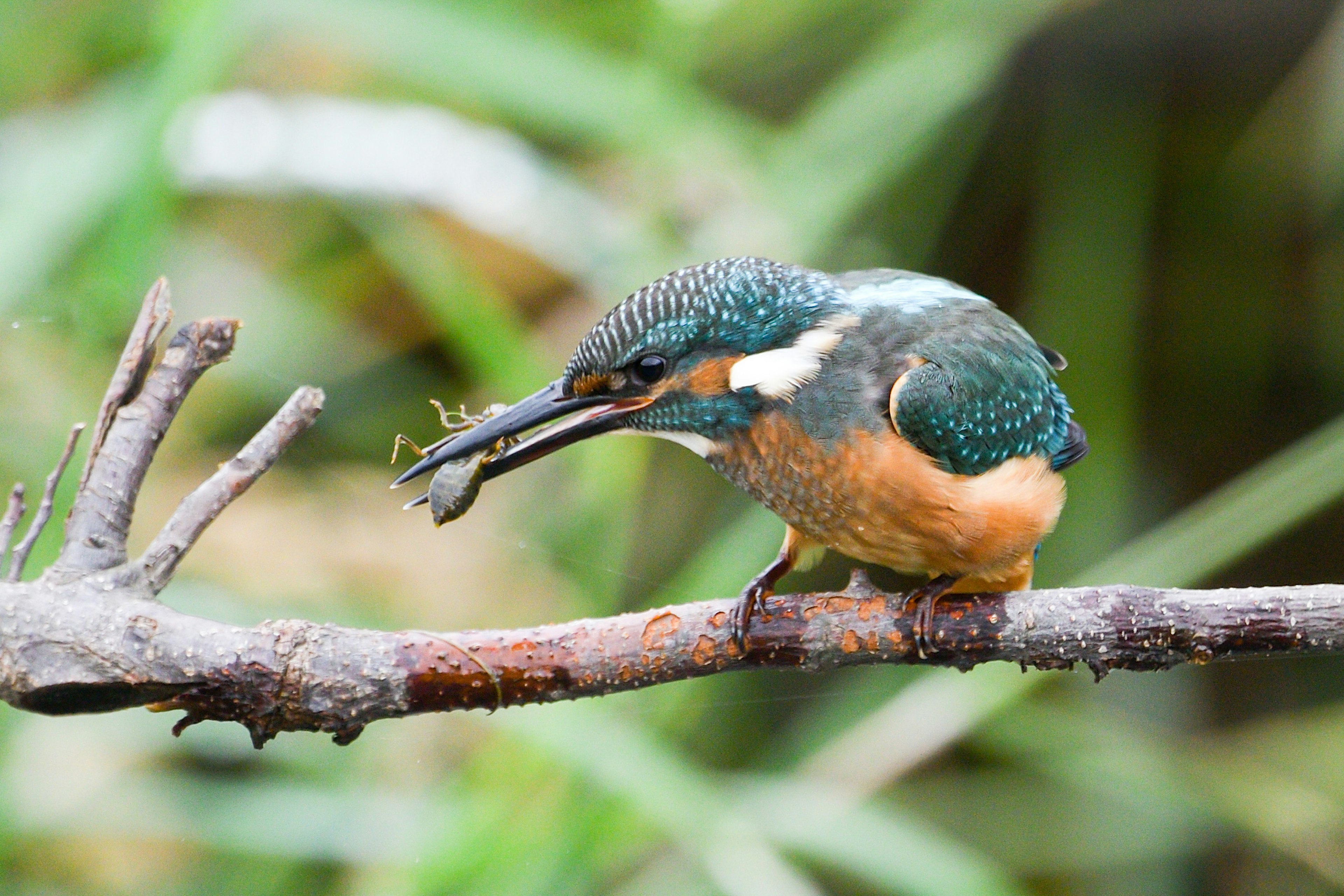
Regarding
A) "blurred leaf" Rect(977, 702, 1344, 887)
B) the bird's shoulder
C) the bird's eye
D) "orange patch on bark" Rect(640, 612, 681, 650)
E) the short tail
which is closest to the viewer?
"orange patch on bark" Rect(640, 612, 681, 650)

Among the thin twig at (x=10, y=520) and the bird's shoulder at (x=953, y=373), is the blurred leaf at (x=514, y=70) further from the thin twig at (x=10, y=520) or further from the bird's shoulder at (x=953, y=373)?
the thin twig at (x=10, y=520)

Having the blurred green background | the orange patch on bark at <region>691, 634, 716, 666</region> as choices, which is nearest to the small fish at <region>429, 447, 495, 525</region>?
the orange patch on bark at <region>691, 634, 716, 666</region>

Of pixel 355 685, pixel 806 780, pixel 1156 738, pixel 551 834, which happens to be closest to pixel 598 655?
pixel 355 685

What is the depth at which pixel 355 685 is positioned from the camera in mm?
898

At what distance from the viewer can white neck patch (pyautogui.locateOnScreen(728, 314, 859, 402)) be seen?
1264 mm

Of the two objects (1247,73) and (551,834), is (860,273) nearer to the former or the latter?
(551,834)

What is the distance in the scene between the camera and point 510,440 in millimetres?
1126

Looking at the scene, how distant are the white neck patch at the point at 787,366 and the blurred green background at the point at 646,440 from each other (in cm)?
36

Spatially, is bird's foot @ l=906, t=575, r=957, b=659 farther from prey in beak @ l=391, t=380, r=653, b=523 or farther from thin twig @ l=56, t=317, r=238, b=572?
thin twig @ l=56, t=317, r=238, b=572

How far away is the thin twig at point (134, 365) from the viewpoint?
915 millimetres

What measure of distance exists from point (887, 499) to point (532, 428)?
1.31 feet

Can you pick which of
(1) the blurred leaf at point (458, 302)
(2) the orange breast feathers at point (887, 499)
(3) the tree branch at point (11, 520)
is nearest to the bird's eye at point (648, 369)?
(2) the orange breast feathers at point (887, 499)

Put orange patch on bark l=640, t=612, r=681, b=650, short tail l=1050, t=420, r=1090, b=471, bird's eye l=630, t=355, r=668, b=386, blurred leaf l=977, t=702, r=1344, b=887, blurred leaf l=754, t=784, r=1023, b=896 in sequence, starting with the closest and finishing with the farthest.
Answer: orange patch on bark l=640, t=612, r=681, b=650 < bird's eye l=630, t=355, r=668, b=386 < short tail l=1050, t=420, r=1090, b=471 < blurred leaf l=754, t=784, r=1023, b=896 < blurred leaf l=977, t=702, r=1344, b=887

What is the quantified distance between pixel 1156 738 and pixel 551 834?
140cm
